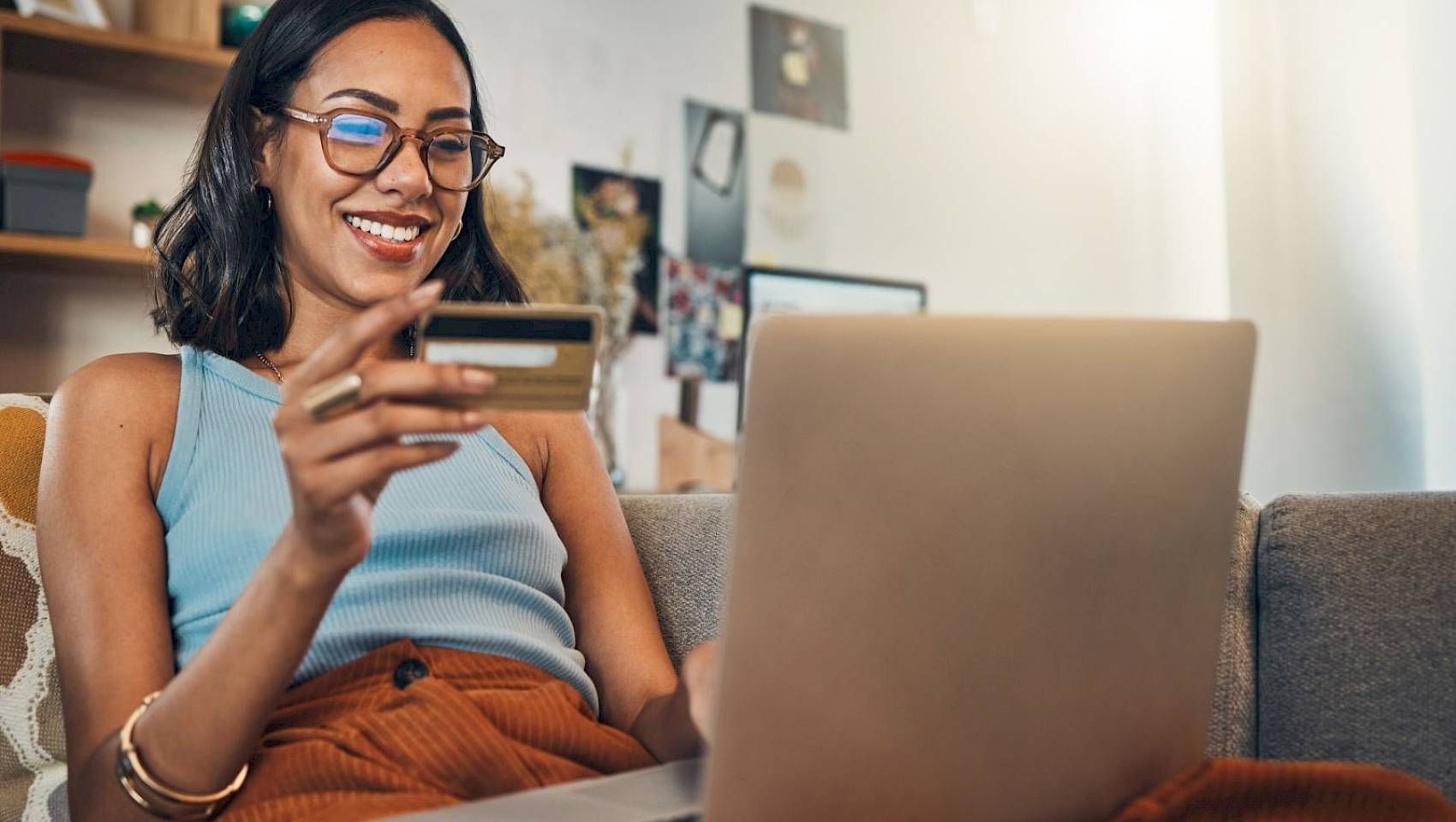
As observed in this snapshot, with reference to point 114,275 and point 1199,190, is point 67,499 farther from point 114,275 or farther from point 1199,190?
point 1199,190

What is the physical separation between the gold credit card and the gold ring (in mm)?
40

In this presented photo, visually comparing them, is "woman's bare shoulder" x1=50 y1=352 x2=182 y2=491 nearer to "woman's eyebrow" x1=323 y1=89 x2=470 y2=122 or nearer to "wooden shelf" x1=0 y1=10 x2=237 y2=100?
"woman's eyebrow" x1=323 y1=89 x2=470 y2=122

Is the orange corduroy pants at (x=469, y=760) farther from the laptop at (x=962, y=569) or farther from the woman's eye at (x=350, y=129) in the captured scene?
the woman's eye at (x=350, y=129)

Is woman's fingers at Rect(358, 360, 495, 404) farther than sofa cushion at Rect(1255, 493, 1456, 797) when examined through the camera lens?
No

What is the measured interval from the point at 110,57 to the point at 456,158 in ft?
5.52

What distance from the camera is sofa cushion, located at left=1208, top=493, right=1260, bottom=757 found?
1.13 m

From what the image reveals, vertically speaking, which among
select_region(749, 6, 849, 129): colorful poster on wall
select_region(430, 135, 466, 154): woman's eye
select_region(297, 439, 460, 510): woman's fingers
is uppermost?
select_region(749, 6, 849, 129): colorful poster on wall

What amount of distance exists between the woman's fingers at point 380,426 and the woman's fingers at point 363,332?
0.09 ft

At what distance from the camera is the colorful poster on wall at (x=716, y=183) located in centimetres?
331

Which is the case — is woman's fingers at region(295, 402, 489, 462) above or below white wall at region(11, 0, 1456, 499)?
below

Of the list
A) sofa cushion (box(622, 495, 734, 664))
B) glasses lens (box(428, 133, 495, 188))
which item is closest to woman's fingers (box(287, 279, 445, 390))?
glasses lens (box(428, 133, 495, 188))

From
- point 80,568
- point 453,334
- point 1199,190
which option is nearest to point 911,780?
point 453,334

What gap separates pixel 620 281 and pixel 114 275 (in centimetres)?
116

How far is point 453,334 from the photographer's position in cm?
62
